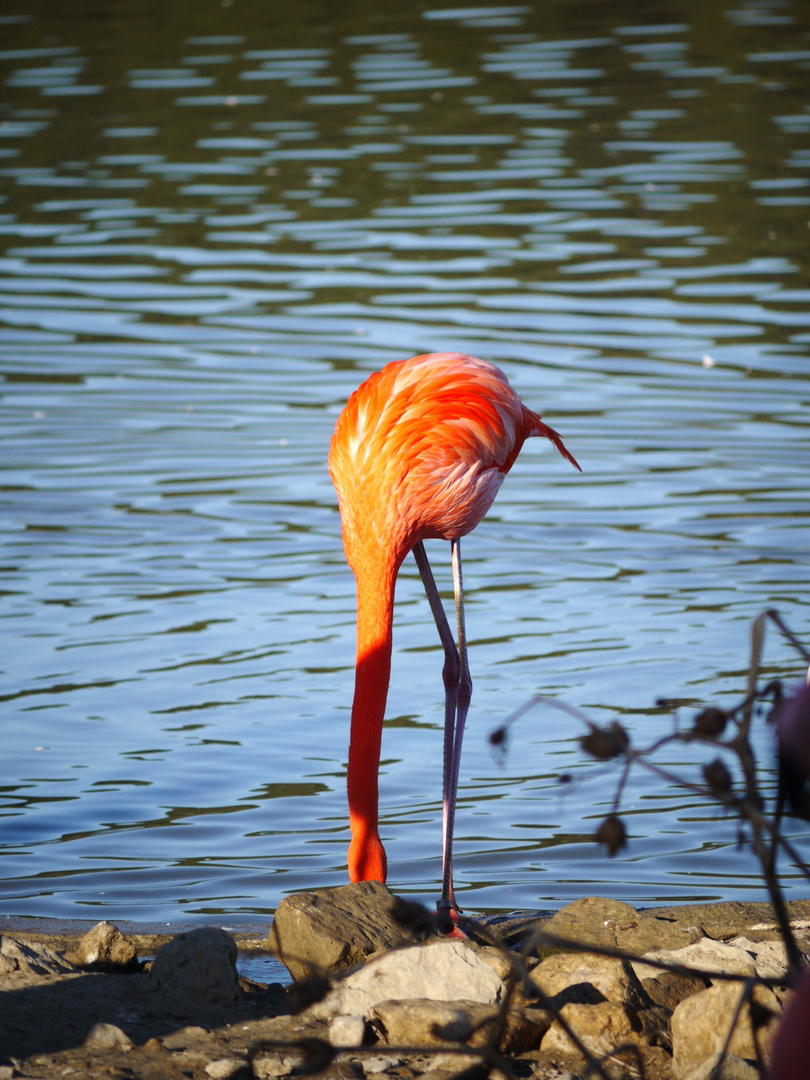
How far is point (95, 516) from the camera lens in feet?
27.8

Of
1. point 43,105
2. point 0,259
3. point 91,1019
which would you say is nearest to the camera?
point 91,1019

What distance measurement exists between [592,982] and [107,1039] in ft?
3.60

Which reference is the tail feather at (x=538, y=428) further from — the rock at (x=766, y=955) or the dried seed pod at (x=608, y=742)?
the dried seed pod at (x=608, y=742)

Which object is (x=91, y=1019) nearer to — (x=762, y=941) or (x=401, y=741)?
(x=762, y=941)

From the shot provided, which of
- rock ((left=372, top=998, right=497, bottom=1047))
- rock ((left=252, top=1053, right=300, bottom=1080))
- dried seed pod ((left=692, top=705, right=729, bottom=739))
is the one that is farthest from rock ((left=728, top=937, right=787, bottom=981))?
dried seed pod ((left=692, top=705, right=729, bottom=739))

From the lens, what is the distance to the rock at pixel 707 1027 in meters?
3.37

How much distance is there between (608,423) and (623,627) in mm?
3078

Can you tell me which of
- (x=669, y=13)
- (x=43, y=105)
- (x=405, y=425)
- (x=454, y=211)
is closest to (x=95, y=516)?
(x=405, y=425)

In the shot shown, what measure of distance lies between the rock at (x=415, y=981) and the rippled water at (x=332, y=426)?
59cm

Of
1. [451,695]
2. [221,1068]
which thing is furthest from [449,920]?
[451,695]

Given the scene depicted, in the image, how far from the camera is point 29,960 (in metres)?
3.78

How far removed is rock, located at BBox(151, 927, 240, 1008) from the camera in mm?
3668

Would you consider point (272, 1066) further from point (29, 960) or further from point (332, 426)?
point (332, 426)

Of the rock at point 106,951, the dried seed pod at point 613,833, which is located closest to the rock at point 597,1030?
the rock at point 106,951
